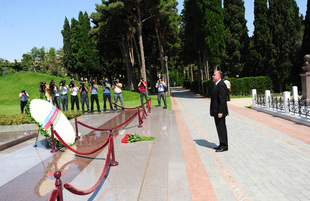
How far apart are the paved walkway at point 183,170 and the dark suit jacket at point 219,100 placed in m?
1.08

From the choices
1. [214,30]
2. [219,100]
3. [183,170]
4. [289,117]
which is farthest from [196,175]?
[214,30]

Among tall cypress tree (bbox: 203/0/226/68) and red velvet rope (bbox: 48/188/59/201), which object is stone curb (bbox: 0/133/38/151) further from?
tall cypress tree (bbox: 203/0/226/68)

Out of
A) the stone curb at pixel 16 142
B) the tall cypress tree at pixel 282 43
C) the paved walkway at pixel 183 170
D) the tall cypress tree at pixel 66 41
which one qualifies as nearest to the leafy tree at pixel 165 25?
the tall cypress tree at pixel 282 43

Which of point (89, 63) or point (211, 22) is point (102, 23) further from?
point (89, 63)

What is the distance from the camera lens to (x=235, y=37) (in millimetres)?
32875

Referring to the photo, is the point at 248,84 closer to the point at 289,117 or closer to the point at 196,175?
the point at 289,117

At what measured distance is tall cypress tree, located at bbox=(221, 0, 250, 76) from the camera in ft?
107

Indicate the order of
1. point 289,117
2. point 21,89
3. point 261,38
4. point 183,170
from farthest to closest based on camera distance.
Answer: point 21,89 → point 261,38 → point 289,117 → point 183,170

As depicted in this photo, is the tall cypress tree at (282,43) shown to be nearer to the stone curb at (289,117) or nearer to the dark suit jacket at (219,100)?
the stone curb at (289,117)

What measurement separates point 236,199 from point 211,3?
26245 mm

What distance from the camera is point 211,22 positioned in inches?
1057

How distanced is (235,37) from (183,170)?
102 ft

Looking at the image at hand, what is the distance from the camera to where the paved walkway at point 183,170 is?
3918 mm

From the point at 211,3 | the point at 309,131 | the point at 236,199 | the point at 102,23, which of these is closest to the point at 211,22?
the point at 211,3
